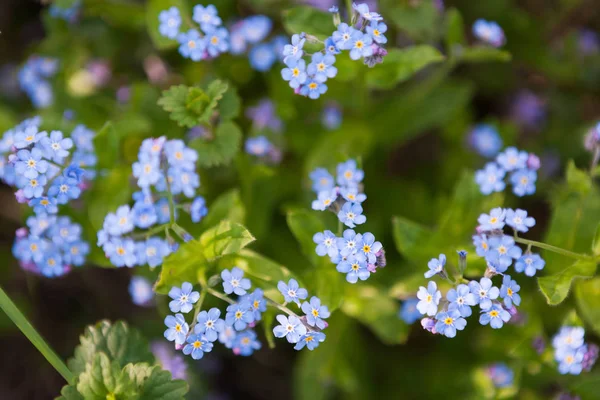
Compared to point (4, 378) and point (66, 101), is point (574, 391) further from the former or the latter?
point (4, 378)

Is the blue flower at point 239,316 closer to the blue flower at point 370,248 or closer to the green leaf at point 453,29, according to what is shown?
the blue flower at point 370,248

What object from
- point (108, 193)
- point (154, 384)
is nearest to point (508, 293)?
point (154, 384)

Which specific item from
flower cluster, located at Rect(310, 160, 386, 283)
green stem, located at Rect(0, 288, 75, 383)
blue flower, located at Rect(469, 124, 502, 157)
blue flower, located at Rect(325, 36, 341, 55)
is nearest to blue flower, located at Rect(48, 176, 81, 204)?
green stem, located at Rect(0, 288, 75, 383)

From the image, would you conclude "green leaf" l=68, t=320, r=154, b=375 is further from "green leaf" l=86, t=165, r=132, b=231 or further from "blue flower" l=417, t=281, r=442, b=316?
"blue flower" l=417, t=281, r=442, b=316

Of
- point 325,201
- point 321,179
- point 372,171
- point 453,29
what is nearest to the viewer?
point 325,201

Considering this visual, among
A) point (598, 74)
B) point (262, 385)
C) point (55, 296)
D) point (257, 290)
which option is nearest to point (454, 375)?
point (262, 385)

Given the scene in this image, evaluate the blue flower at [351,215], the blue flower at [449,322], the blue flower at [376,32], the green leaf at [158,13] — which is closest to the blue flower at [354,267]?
the blue flower at [351,215]

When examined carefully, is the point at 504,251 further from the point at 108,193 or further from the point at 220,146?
the point at 108,193
